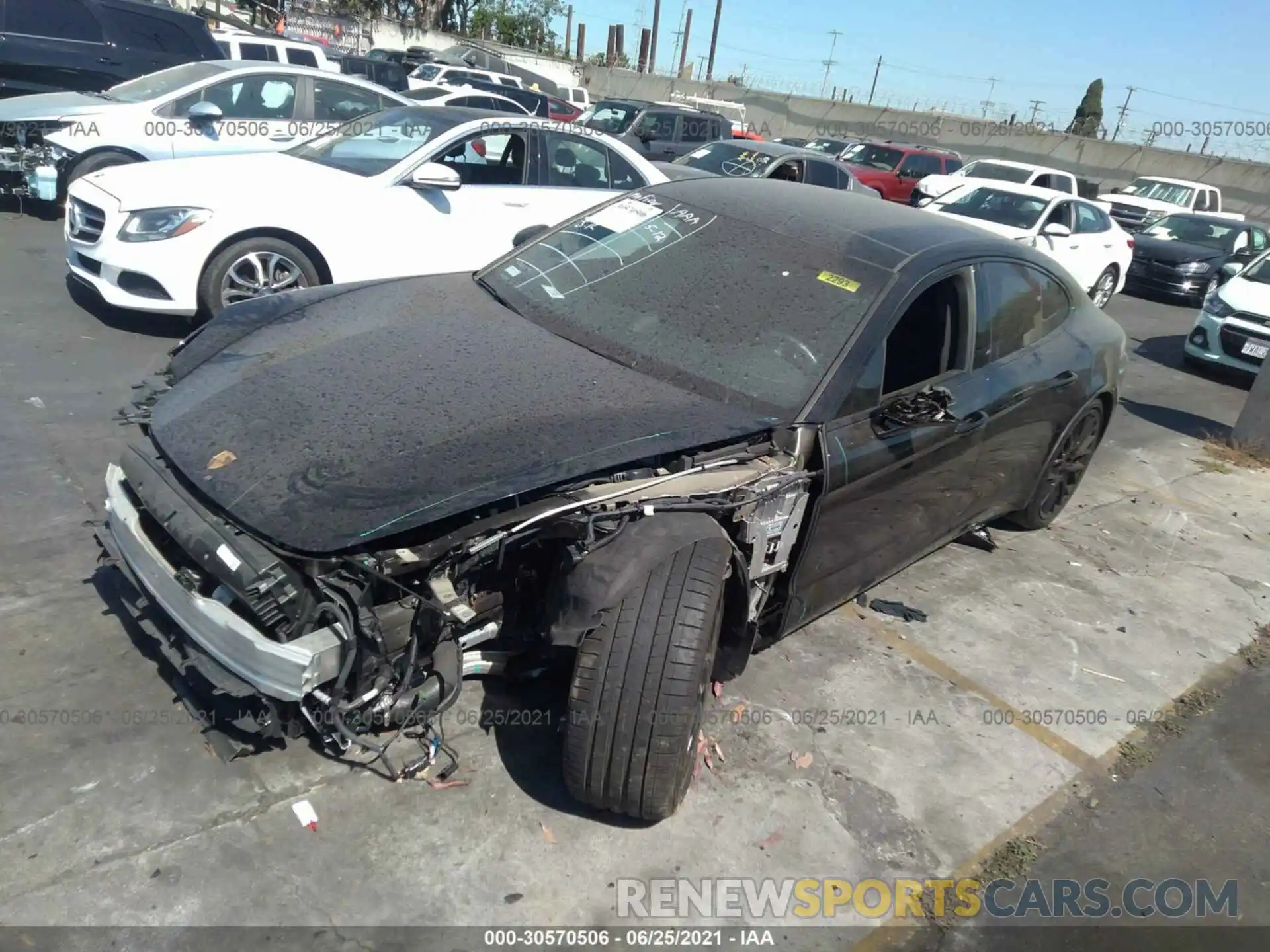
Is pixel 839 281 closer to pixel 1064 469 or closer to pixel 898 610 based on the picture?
pixel 898 610

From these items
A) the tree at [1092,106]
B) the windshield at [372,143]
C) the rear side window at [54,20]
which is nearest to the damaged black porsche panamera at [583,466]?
the windshield at [372,143]

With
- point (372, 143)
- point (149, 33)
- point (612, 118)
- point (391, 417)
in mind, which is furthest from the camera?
point (612, 118)

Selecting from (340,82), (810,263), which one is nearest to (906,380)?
(810,263)

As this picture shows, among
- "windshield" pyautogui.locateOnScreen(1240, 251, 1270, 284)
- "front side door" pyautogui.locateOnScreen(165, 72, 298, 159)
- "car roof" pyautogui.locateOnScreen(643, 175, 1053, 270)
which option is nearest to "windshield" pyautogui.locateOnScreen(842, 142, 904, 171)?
"windshield" pyautogui.locateOnScreen(1240, 251, 1270, 284)

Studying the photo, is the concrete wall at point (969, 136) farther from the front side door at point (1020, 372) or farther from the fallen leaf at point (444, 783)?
the fallen leaf at point (444, 783)

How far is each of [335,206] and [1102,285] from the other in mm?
10305

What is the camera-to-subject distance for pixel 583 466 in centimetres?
264

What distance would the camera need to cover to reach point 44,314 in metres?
6.38

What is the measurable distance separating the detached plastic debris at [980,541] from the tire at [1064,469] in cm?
19

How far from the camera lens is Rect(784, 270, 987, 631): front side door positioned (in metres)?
3.21

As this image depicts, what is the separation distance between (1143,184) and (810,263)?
2181cm

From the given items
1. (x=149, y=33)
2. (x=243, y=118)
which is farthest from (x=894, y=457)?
(x=149, y=33)

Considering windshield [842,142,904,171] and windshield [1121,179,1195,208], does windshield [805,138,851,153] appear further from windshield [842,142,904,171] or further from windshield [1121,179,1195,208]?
windshield [1121,179,1195,208]

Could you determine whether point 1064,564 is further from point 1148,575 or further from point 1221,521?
point 1221,521
